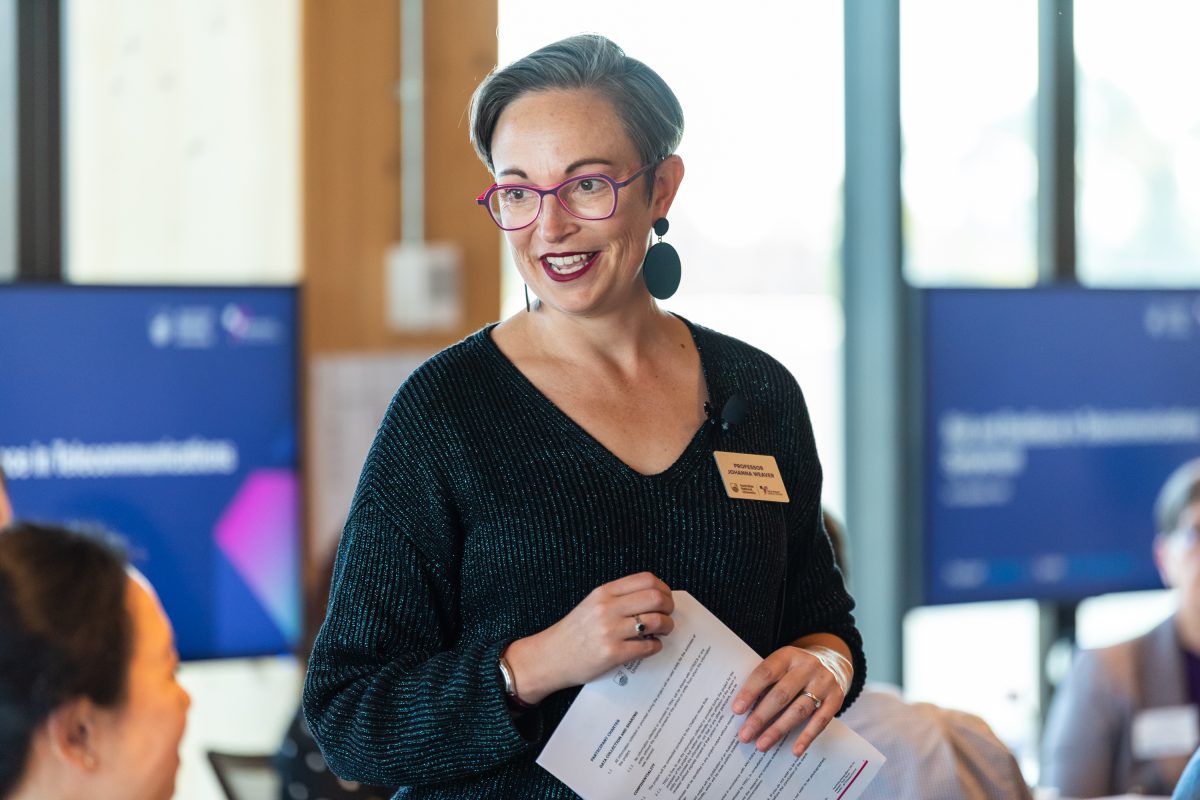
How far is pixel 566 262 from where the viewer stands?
1575 mm

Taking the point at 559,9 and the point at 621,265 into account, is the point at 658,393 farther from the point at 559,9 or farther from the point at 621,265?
the point at 559,9

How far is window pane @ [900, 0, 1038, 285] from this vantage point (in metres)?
4.90

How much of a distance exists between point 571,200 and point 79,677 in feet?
A: 2.56

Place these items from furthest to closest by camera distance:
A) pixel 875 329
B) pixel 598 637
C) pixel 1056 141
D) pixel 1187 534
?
1. pixel 1056 141
2. pixel 875 329
3. pixel 1187 534
4. pixel 598 637

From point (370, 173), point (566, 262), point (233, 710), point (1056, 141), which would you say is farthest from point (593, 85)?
point (1056, 141)

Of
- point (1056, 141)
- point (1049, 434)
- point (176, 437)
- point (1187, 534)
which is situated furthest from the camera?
point (1056, 141)

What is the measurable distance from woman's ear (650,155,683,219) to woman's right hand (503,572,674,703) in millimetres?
484

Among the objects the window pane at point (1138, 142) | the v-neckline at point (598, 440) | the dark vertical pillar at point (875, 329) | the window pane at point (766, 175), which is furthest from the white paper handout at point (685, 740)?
the window pane at point (1138, 142)

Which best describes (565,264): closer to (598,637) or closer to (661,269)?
(661,269)

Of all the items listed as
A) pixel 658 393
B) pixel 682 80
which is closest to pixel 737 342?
pixel 658 393

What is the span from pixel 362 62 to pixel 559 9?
0.64 m

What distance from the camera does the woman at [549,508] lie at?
1.45 m

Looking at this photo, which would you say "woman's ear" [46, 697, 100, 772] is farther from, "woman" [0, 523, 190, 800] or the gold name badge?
the gold name badge

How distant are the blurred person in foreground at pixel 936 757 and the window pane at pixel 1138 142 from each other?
12.3 ft
